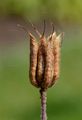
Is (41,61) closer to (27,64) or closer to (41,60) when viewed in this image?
(41,60)

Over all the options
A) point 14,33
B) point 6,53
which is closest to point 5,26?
point 14,33

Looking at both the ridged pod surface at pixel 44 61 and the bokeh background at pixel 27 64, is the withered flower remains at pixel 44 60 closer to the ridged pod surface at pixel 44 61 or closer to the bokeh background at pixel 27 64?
the ridged pod surface at pixel 44 61

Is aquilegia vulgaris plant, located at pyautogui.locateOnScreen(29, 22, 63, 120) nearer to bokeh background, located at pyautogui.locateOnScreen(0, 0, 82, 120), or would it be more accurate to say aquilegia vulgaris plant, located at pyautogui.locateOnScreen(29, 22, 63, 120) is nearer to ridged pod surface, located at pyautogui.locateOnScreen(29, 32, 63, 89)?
ridged pod surface, located at pyautogui.locateOnScreen(29, 32, 63, 89)

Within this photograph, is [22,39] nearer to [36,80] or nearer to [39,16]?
[39,16]

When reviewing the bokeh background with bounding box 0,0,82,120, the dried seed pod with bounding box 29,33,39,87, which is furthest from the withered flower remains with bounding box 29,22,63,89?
the bokeh background with bounding box 0,0,82,120

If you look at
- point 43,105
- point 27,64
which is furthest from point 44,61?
point 27,64
